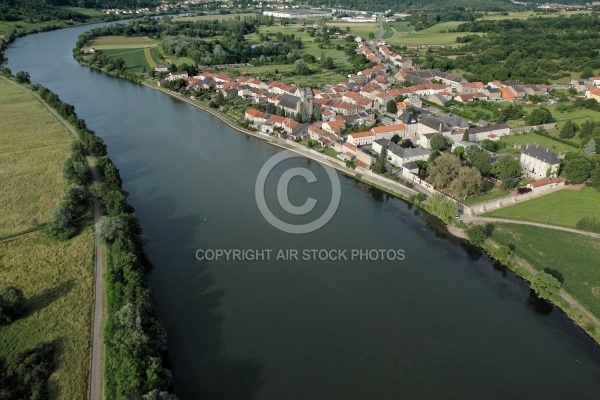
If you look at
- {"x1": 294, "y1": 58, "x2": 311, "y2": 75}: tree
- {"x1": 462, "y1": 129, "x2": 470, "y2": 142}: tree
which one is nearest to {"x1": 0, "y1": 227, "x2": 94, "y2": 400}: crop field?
{"x1": 462, "y1": 129, "x2": 470, "y2": 142}: tree

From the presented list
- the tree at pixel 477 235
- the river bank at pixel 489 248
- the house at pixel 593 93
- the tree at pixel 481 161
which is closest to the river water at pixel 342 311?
the river bank at pixel 489 248

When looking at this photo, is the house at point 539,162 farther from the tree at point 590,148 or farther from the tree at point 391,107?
the tree at point 391,107

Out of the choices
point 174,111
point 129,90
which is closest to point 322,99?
point 174,111

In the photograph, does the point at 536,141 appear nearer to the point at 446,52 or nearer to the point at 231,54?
the point at 446,52

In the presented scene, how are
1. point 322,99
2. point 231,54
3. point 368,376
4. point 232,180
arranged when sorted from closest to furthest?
point 368,376 → point 232,180 → point 322,99 → point 231,54

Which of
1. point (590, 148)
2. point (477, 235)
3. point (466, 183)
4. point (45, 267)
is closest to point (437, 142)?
point (466, 183)
